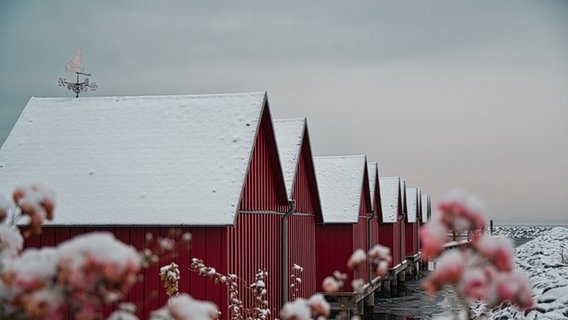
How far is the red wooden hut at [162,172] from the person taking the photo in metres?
10.1

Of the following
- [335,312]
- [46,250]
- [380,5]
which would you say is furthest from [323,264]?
[46,250]

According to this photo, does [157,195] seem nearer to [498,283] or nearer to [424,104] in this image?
[498,283]

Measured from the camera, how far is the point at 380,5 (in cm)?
2147

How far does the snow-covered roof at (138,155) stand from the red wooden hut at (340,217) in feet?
30.1

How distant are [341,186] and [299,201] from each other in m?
6.00

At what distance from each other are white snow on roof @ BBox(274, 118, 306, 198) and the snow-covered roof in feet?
11.0

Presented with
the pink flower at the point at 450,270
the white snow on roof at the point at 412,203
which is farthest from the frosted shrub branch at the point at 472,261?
the white snow on roof at the point at 412,203

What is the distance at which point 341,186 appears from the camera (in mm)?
22234

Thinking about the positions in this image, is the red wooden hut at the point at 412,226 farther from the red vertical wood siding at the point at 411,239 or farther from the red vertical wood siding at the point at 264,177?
the red vertical wood siding at the point at 264,177

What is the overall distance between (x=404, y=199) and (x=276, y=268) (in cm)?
2471

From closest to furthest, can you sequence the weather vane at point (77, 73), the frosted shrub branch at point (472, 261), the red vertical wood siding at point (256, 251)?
the frosted shrub branch at point (472, 261)
the red vertical wood siding at point (256, 251)
the weather vane at point (77, 73)

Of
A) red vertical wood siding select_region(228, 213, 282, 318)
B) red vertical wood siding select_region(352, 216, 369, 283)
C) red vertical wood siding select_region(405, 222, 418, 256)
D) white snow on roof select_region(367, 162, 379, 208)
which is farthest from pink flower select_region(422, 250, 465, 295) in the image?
red vertical wood siding select_region(405, 222, 418, 256)

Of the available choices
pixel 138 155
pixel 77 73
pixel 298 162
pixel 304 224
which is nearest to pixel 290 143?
pixel 298 162

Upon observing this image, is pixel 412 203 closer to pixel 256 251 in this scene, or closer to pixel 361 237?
pixel 361 237
